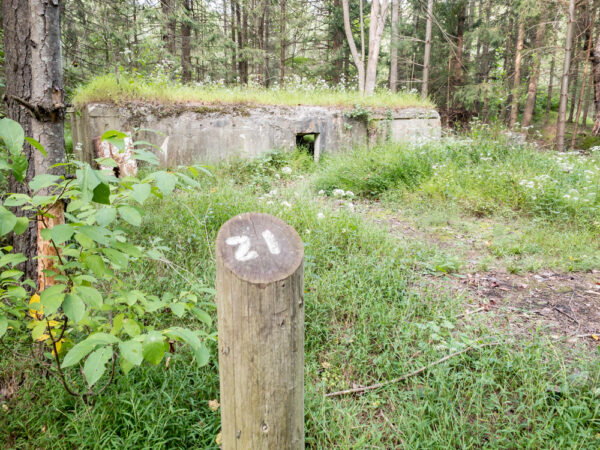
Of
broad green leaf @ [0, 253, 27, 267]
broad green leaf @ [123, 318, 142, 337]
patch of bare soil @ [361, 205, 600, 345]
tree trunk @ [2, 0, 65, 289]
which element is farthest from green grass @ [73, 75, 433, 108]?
patch of bare soil @ [361, 205, 600, 345]

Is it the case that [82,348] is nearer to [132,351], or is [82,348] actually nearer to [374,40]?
[132,351]

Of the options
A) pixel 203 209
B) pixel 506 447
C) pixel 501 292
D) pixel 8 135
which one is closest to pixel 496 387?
pixel 506 447

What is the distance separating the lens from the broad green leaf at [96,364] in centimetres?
→ 116

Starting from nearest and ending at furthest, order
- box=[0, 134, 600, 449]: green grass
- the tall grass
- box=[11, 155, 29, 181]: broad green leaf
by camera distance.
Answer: box=[11, 155, 29, 181]: broad green leaf → box=[0, 134, 600, 449]: green grass → the tall grass

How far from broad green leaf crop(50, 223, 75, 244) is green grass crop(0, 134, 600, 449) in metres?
1.11

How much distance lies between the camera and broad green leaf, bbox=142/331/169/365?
1.21m

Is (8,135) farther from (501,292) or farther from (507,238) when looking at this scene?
(507,238)

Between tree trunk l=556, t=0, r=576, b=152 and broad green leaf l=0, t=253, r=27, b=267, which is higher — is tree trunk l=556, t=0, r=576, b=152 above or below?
above

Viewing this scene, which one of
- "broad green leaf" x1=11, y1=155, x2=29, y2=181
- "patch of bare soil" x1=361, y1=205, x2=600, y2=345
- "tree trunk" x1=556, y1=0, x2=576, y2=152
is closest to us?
"broad green leaf" x1=11, y1=155, x2=29, y2=181

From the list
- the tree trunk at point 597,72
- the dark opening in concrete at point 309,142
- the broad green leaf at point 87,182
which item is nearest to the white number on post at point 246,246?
the broad green leaf at point 87,182

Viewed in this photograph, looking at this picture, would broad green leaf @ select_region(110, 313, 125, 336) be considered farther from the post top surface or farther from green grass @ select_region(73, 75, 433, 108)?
green grass @ select_region(73, 75, 433, 108)

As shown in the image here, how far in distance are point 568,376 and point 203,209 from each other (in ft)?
12.4

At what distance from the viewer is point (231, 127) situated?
777 centimetres

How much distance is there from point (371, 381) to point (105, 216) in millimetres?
1892
